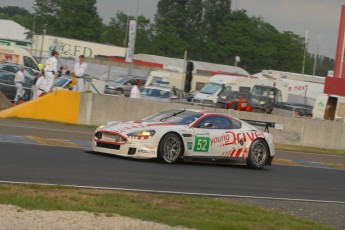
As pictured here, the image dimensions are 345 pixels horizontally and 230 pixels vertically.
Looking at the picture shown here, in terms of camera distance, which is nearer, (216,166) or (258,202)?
(258,202)

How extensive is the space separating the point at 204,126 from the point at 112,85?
102 ft

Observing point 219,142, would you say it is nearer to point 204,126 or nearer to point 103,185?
point 204,126

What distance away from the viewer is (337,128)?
30781 mm

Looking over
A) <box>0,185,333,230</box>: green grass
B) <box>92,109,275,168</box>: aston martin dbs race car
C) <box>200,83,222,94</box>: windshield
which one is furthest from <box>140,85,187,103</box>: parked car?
<box>0,185,333,230</box>: green grass

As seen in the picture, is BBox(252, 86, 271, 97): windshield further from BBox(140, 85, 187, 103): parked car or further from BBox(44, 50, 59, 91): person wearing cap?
BBox(44, 50, 59, 91): person wearing cap

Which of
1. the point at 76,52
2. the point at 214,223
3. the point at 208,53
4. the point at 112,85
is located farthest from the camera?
the point at 208,53

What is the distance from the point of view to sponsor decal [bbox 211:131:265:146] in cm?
1823

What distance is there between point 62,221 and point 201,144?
9.53 m

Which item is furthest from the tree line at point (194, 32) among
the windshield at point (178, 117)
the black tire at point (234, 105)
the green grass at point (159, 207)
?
the green grass at point (159, 207)

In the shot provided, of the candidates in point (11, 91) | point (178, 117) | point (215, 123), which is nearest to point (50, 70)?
point (11, 91)

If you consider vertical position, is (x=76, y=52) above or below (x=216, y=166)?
above

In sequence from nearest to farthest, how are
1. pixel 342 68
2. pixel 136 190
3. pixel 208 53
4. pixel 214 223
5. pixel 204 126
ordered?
pixel 214 223 < pixel 136 190 < pixel 204 126 < pixel 342 68 < pixel 208 53

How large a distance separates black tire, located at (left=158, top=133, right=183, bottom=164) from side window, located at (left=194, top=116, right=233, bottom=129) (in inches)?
30.1

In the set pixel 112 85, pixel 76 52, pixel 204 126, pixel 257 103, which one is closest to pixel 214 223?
pixel 204 126
